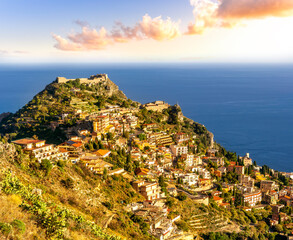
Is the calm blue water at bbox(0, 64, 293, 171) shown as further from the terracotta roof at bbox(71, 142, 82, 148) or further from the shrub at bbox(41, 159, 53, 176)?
the shrub at bbox(41, 159, 53, 176)

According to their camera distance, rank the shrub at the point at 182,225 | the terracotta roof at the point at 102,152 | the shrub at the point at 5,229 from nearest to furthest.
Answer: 1. the shrub at the point at 5,229
2. the shrub at the point at 182,225
3. the terracotta roof at the point at 102,152

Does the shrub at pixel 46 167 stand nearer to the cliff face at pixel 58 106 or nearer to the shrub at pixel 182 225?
the shrub at pixel 182 225

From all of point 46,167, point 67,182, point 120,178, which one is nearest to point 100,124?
point 120,178

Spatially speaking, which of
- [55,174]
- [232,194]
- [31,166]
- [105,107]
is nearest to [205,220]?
[232,194]

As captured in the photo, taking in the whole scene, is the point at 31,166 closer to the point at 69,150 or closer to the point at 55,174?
the point at 55,174

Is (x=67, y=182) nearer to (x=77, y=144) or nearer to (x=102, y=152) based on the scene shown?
(x=102, y=152)

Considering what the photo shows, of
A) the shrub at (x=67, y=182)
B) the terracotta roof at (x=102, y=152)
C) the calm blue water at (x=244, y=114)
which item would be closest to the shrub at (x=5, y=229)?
the shrub at (x=67, y=182)

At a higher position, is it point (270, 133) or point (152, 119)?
point (152, 119)

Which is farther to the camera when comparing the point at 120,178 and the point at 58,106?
the point at 58,106
